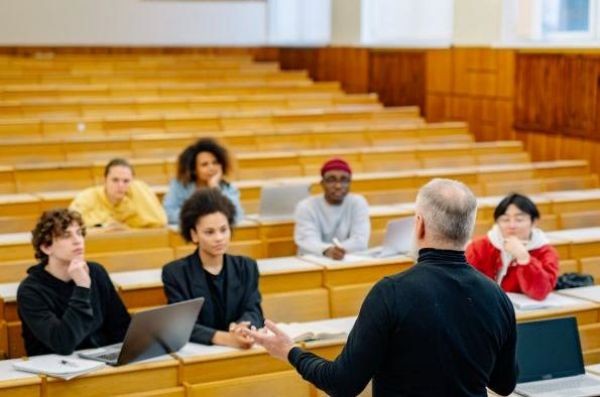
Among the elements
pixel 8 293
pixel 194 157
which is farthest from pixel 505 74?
pixel 8 293

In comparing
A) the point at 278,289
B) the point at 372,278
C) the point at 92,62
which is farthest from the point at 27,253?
the point at 92,62

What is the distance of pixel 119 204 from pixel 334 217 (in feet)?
2.72

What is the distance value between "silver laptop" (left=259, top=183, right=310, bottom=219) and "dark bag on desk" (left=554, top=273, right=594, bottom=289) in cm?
122

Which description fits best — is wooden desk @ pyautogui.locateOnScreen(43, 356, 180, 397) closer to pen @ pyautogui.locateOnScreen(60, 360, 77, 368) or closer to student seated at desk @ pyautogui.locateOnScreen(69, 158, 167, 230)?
pen @ pyautogui.locateOnScreen(60, 360, 77, 368)

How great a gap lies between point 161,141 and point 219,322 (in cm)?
266

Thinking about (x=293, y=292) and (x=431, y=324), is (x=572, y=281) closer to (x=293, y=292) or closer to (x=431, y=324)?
(x=293, y=292)

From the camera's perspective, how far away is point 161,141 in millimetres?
5488

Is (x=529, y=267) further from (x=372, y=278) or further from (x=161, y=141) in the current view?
(x=161, y=141)

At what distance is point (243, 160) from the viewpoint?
5.23 metres

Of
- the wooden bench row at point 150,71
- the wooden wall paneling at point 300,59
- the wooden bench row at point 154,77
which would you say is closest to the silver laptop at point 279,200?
the wooden bench row at point 154,77

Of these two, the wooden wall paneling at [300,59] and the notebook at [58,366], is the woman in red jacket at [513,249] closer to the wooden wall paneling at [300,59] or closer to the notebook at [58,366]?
the notebook at [58,366]

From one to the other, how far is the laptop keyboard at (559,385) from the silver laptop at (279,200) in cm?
184

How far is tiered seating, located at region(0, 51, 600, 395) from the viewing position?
3447mm

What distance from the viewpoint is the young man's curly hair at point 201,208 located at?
295cm
